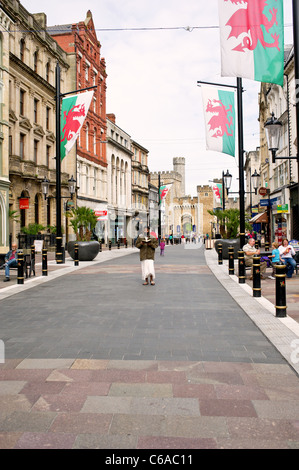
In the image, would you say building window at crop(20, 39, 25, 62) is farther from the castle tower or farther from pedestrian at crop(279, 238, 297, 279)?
the castle tower

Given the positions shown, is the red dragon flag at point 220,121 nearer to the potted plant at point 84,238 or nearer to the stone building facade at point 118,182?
the potted plant at point 84,238

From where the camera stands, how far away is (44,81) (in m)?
33.0

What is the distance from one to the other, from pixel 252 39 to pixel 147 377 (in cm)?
721

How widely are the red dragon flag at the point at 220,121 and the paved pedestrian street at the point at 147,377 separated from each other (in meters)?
7.52

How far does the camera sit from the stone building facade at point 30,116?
93.1ft

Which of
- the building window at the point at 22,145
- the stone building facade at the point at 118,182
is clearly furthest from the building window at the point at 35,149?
the stone building facade at the point at 118,182

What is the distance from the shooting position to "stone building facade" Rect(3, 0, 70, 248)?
28.4 meters

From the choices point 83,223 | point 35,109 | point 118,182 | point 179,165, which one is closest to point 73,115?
point 83,223

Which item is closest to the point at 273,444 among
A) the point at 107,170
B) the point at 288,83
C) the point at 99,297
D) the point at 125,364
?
the point at 125,364

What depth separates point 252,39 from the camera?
8688 millimetres

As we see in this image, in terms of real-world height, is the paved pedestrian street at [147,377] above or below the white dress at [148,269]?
below

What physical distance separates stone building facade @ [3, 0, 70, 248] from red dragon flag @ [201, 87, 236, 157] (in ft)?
53.2

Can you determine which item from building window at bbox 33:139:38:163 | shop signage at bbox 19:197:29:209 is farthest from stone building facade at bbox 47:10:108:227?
shop signage at bbox 19:197:29:209

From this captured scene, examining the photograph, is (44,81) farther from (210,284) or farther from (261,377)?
(261,377)
